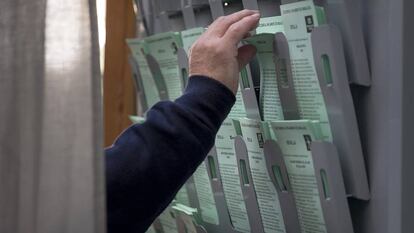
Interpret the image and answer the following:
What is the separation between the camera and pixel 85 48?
2.59 feet

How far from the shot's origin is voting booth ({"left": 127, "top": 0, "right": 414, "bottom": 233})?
938mm

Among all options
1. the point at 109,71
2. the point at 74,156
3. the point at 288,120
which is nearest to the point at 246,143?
the point at 288,120

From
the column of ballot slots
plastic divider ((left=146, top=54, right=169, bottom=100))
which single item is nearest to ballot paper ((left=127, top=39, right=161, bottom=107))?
plastic divider ((left=146, top=54, right=169, bottom=100))

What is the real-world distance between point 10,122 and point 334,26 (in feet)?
1.53

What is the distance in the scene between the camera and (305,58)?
3.30ft

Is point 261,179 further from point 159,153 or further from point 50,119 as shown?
point 50,119

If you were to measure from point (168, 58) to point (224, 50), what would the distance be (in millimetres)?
337

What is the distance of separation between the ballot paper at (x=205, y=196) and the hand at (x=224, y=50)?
28 centimetres

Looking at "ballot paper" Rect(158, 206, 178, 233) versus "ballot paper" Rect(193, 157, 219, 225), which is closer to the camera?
"ballot paper" Rect(193, 157, 219, 225)

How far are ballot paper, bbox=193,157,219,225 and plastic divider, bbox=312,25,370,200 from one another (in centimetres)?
35

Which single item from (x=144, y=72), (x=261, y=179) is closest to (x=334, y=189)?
(x=261, y=179)

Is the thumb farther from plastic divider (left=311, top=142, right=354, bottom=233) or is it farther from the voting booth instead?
plastic divider (left=311, top=142, right=354, bottom=233)

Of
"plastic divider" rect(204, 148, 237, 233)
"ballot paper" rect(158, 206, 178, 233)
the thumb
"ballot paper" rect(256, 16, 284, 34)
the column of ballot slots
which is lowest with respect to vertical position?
"ballot paper" rect(158, 206, 178, 233)

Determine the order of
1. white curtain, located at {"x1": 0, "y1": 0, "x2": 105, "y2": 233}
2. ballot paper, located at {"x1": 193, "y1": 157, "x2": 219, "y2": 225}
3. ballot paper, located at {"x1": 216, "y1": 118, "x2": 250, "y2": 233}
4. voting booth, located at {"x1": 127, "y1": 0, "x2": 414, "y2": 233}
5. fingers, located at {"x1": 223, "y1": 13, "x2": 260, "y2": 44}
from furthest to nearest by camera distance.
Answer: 1. ballot paper, located at {"x1": 193, "y1": 157, "x2": 219, "y2": 225}
2. ballot paper, located at {"x1": 216, "y1": 118, "x2": 250, "y2": 233}
3. fingers, located at {"x1": 223, "y1": 13, "x2": 260, "y2": 44}
4. voting booth, located at {"x1": 127, "y1": 0, "x2": 414, "y2": 233}
5. white curtain, located at {"x1": 0, "y1": 0, "x2": 105, "y2": 233}
